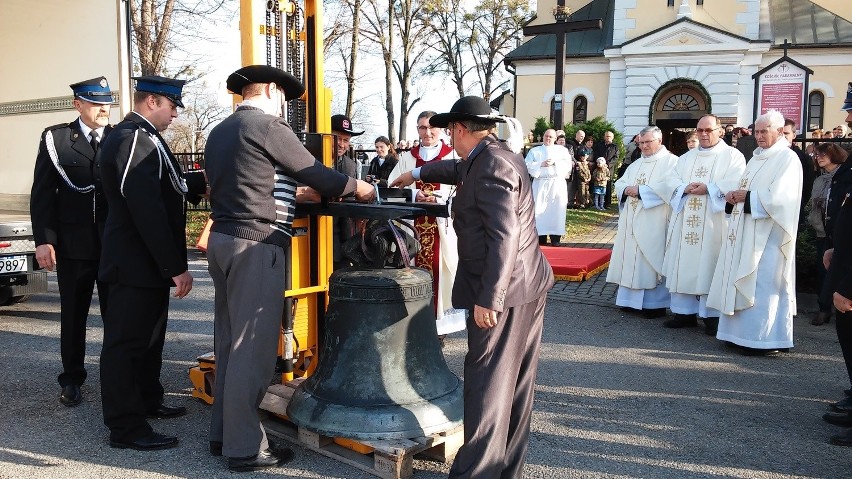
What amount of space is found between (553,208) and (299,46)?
8424 millimetres

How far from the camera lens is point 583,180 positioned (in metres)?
18.0

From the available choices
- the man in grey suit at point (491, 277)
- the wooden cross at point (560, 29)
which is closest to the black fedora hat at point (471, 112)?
the man in grey suit at point (491, 277)

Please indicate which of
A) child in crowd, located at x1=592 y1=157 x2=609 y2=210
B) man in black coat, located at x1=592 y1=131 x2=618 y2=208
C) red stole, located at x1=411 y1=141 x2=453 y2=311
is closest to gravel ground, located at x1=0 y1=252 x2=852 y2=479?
red stole, located at x1=411 y1=141 x2=453 y2=311

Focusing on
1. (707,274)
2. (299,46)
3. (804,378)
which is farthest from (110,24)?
(804,378)

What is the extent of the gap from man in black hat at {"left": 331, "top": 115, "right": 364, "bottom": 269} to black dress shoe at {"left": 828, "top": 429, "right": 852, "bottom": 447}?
3.15 m

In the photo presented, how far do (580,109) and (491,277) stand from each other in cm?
2920

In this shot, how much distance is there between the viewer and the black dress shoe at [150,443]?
4.05m

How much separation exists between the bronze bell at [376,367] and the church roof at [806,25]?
28265 millimetres

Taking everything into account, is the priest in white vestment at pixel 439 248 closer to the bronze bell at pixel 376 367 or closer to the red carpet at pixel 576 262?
the bronze bell at pixel 376 367

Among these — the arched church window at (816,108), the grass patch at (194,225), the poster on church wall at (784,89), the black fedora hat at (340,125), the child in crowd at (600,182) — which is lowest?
the grass patch at (194,225)

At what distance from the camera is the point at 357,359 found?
3893 millimetres

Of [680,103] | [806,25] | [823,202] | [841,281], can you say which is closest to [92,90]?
[841,281]

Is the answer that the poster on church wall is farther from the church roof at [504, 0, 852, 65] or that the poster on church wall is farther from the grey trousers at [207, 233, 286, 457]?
the church roof at [504, 0, 852, 65]

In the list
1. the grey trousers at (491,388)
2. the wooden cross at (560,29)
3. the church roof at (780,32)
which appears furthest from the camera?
the church roof at (780,32)
